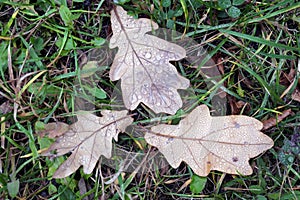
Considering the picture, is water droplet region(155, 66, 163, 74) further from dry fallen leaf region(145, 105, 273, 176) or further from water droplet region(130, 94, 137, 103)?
dry fallen leaf region(145, 105, 273, 176)

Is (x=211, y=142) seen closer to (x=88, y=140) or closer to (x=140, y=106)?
(x=140, y=106)

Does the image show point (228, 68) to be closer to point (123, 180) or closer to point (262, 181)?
point (262, 181)

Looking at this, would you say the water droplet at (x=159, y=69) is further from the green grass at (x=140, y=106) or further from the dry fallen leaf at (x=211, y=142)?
the dry fallen leaf at (x=211, y=142)

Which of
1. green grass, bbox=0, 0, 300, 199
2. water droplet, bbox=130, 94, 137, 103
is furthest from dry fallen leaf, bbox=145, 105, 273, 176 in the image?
water droplet, bbox=130, 94, 137, 103

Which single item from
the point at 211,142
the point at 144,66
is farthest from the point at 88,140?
the point at 211,142

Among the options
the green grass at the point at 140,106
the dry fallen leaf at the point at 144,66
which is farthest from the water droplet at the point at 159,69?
the green grass at the point at 140,106

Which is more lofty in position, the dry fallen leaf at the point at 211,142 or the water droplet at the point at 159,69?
the water droplet at the point at 159,69
